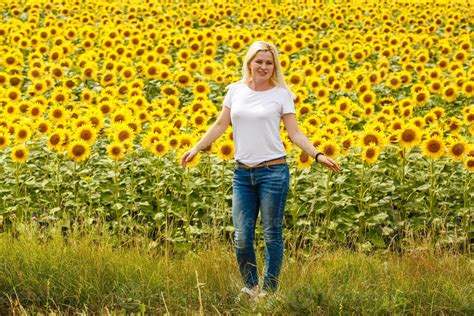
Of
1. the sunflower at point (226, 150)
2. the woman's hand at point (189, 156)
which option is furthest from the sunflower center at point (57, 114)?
the woman's hand at point (189, 156)

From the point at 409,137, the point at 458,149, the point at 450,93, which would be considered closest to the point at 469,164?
the point at 458,149

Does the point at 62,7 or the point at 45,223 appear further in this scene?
the point at 62,7

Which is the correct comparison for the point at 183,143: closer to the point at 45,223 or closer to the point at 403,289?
the point at 45,223

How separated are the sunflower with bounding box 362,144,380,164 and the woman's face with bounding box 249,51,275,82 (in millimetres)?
2330

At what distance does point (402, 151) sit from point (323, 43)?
7.69 metres

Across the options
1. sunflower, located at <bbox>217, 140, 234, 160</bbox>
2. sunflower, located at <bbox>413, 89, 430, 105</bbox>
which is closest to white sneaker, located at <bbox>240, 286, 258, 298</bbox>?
sunflower, located at <bbox>217, 140, 234, 160</bbox>

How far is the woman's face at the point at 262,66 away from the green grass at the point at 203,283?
1437 mm

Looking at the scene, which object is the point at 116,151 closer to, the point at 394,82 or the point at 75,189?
the point at 75,189

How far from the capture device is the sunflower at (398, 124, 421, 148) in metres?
7.56

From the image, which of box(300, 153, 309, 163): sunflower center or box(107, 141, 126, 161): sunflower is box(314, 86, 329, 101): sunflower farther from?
box(107, 141, 126, 161): sunflower

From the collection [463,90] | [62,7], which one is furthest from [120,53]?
[463,90]

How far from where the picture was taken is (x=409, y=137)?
7574mm

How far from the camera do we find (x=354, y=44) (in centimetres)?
1498

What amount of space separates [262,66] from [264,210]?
971 mm
